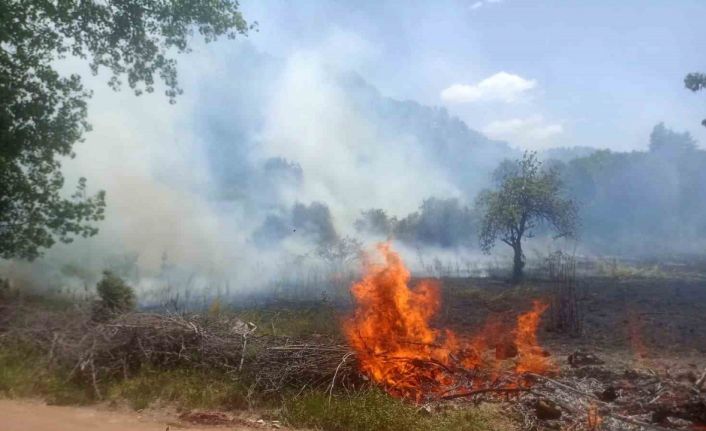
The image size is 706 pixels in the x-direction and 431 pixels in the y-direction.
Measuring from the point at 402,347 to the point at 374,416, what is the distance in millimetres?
1942

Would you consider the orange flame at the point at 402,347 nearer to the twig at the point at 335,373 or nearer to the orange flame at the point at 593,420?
the twig at the point at 335,373

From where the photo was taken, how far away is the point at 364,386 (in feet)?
26.9

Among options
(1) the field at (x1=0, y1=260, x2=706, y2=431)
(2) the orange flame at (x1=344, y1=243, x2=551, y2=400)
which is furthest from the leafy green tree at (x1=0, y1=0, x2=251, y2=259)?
(2) the orange flame at (x1=344, y1=243, x2=551, y2=400)

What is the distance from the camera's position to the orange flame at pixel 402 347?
27.1 feet

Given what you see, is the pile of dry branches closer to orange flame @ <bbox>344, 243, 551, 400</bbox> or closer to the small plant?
orange flame @ <bbox>344, 243, 551, 400</bbox>

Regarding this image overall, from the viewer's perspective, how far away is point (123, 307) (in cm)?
1185

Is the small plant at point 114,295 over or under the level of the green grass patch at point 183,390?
over

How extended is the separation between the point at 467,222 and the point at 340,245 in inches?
594

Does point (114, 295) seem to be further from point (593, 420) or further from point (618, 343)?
point (618, 343)

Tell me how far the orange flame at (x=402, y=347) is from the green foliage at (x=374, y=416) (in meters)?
0.62

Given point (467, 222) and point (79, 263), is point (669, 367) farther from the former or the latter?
point (467, 222)

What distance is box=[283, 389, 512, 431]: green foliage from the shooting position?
6785 mm

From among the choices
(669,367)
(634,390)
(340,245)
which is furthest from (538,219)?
(634,390)

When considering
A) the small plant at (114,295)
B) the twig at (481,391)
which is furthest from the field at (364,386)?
the small plant at (114,295)
